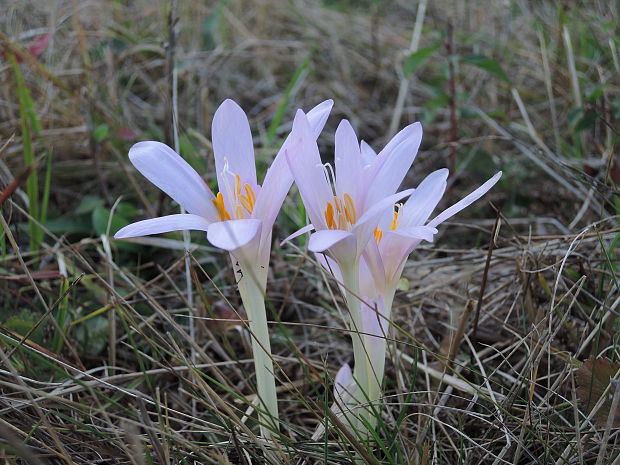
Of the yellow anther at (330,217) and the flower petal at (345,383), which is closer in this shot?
the yellow anther at (330,217)

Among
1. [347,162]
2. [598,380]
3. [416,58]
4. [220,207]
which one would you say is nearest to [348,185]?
→ [347,162]

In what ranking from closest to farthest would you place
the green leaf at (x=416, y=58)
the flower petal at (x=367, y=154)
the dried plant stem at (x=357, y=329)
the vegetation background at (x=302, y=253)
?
the dried plant stem at (x=357, y=329) → the vegetation background at (x=302, y=253) → the flower petal at (x=367, y=154) → the green leaf at (x=416, y=58)

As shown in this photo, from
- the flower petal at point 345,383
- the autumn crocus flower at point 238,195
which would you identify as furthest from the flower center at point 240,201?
the flower petal at point 345,383

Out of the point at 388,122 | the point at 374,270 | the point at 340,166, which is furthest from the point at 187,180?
the point at 388,122

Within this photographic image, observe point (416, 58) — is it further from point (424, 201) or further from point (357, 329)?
point (357, 329)

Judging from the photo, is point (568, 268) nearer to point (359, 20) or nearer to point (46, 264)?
point (46, 264)

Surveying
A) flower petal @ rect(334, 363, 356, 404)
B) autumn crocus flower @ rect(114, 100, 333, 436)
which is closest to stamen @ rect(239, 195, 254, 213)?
autumn crocus flower @ rect(114, 100, 333, 436)

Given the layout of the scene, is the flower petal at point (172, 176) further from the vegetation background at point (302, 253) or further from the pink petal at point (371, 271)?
the pink petal at point (371, 271)
